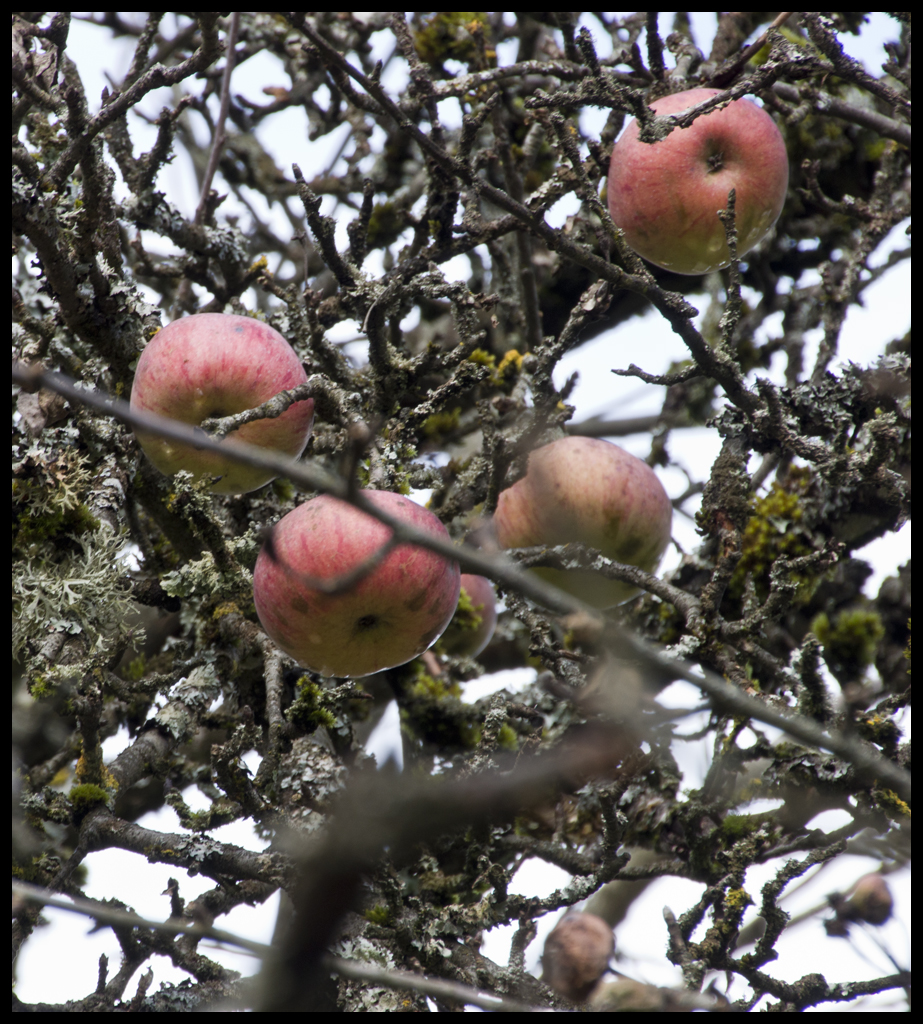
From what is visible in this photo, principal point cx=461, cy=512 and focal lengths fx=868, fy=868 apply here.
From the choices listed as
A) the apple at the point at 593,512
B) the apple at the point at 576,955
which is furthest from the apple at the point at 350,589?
the apple at the point at 576,955

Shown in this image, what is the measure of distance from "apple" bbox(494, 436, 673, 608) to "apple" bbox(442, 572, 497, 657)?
74 cm

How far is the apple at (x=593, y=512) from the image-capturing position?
2.54 meters

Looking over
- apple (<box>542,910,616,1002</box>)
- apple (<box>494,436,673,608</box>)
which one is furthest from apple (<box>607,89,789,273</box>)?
apple (<box>542,910,616,1002</box>)

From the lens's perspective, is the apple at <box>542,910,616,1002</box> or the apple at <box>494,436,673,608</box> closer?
the apple at <box>494,436,673,608</box>

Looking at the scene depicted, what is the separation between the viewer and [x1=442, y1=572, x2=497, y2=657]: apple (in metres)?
3.46

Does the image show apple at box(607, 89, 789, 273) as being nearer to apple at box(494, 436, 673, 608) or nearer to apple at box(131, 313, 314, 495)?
apple at box(494, 436, 673, 608)

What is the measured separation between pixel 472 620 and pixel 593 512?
3.51ft

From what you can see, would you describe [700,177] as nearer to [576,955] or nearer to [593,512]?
[593,512]

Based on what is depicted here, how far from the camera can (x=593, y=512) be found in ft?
8.34

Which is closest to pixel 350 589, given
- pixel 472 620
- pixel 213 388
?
pixel 213 388

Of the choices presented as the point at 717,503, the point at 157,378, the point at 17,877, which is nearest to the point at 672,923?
the point at 717,503

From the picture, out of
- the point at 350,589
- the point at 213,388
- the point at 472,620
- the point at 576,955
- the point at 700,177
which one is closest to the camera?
the point at 350,589

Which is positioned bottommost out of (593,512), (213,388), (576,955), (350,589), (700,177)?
(576,955)
